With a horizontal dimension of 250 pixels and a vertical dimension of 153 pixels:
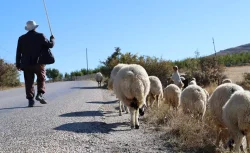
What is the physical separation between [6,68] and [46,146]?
125ft

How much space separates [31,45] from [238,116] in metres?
6.81

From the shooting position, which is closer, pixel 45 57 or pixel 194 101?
pixel 194 101

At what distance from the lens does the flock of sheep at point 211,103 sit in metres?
7.09

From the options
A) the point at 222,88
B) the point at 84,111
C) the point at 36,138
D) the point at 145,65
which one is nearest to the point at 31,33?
the point at 84,111

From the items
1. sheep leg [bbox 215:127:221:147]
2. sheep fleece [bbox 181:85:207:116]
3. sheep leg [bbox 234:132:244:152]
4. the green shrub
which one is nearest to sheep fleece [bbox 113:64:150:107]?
sheep fleece [bbox 181:85:207:116]

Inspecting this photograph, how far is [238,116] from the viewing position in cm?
700

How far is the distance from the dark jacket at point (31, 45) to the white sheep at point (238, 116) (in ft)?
20.6

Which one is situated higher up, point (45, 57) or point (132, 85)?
point (45, 57)

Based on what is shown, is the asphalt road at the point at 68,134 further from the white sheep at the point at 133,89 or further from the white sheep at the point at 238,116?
the white sheep at the point at 238,116

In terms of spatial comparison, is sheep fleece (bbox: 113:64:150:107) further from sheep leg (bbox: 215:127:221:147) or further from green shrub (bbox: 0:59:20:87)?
green shrub (bbox: 0:59:20:87)

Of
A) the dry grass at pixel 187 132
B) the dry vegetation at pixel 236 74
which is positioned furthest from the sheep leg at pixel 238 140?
the dry vegetation at pixel 236 74

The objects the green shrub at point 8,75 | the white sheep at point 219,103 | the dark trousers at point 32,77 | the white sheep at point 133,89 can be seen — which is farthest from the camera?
the green shrub at point 8,75

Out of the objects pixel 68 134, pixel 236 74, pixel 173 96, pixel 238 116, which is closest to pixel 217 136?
pixel 238 116

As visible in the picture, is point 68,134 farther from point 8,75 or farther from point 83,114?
point 8,75
